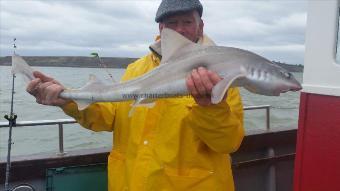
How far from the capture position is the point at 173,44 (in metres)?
2.65

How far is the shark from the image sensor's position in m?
2.33

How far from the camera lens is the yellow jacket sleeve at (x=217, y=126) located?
8.91 ft

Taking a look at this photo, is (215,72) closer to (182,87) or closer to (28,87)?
(182,87)

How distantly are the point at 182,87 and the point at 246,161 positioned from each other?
9.96 ft

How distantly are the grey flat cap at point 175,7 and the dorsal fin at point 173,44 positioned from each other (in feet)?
1.66

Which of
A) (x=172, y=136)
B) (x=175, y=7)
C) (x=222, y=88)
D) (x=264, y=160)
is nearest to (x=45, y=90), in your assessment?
(x=172, y=136)

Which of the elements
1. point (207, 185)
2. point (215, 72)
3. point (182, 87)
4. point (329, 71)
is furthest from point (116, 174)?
point (329, 71)

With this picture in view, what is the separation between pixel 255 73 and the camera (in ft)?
7.67

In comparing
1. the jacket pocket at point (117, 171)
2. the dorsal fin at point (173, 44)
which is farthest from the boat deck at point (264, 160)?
the dorsal fin at point (173, 44)

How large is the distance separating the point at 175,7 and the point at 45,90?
1.08m

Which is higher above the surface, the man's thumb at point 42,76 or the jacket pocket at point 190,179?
the man's thumb at point 42,76

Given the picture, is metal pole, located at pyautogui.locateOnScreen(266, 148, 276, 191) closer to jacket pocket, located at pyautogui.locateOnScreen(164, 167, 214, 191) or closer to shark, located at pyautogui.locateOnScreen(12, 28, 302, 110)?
jacket pocket, located at pyautogui.locateOnScreen(164, 167, 214, 191)

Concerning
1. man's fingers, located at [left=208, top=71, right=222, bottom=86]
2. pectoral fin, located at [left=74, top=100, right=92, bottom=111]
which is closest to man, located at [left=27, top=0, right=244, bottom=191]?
pectoral fin, located at [left=74, top=100, right=92, bottom=111]

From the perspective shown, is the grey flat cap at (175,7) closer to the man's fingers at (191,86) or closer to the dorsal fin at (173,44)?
the dorsal fin at (173,44)
